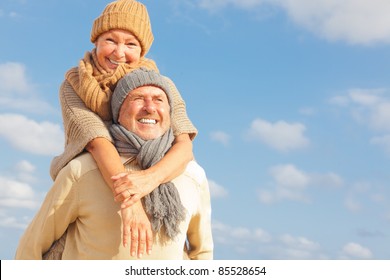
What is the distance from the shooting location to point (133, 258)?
14.2ft

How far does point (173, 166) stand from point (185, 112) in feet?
2.04

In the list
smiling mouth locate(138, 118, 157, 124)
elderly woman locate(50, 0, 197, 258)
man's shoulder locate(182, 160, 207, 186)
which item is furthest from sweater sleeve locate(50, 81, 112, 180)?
man's shoulder locate(182, 160, 207, 186)

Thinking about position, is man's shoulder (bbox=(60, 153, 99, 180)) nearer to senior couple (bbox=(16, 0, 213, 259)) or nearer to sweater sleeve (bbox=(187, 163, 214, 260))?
senior couple (bbox=(16, 0, 213, 259))

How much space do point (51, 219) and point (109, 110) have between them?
2.81 ft

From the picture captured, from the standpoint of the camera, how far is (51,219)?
453 cm

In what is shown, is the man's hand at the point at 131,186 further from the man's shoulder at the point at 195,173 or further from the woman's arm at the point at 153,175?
the man's shoulder at the point at 195,173

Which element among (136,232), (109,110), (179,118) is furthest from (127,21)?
(136,232)

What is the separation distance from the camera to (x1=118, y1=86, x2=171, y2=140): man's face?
4.48m

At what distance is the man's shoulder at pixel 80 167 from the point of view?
14.6 feet

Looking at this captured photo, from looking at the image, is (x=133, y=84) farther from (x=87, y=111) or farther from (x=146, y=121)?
(x=87, y=111)

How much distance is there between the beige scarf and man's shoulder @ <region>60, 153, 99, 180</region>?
344 millimetres

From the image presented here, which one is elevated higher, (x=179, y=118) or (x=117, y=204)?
(x=179, y=118)

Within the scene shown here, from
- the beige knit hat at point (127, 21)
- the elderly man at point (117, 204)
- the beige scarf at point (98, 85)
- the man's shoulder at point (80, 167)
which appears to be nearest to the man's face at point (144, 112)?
the elderly man at point (117, 204)

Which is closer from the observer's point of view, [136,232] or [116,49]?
[136,232]
